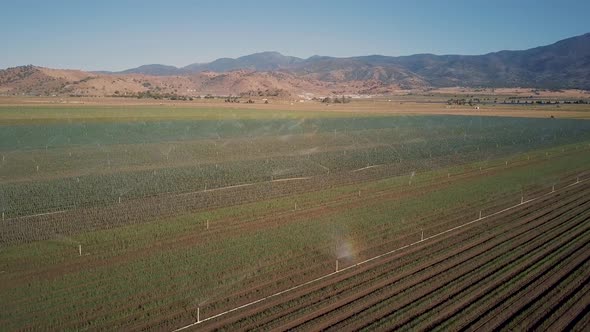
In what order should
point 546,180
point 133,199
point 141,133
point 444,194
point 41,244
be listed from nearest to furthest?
point 41,244, point 133,199, point 444,194, point 546,180, point 141,133

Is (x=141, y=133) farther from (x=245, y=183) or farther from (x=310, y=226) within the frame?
(x=310, y=226)

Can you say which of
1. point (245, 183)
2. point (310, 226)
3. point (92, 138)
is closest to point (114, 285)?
point (310, 226)

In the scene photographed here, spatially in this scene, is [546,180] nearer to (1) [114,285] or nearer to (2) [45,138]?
(1) [114,285]

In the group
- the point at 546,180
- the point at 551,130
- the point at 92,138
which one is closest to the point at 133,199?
the point at 546,180

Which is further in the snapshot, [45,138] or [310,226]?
[45,138]

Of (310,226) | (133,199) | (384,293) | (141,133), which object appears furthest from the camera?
(141,133)

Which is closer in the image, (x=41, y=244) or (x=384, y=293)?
(x=384, y=293)
